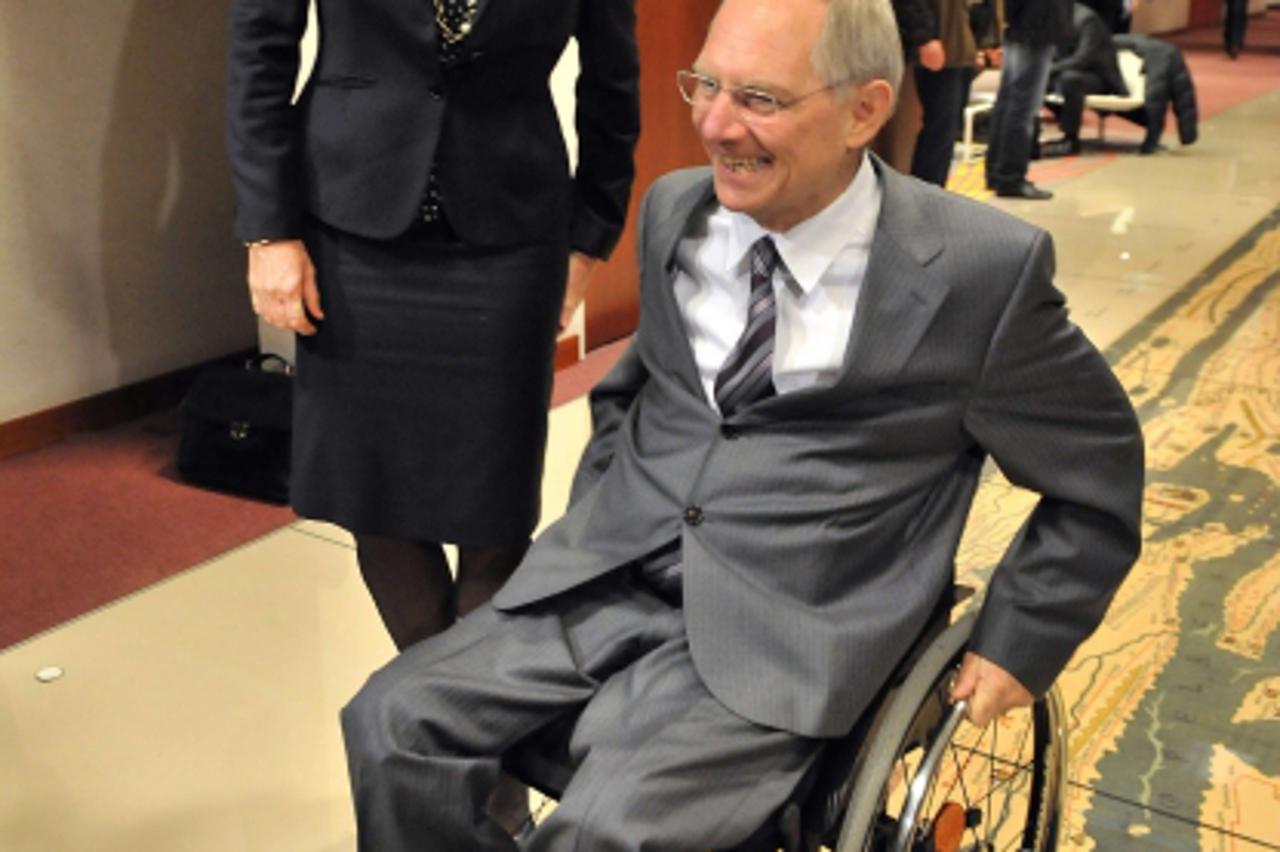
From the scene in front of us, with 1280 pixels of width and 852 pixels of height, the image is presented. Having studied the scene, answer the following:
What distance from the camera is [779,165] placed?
150cm

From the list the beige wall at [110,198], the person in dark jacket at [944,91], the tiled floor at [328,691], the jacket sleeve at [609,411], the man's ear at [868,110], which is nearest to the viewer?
the man's ear at [868,110]

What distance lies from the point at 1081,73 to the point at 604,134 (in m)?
6.99

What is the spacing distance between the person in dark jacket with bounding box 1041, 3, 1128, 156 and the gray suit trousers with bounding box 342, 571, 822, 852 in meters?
7.35

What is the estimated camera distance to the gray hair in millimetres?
1432

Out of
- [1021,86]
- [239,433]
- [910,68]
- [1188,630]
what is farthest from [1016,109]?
[239,433]

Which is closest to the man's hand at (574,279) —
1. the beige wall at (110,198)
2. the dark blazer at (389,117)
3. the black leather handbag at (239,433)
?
the dark blazer at (389,117)

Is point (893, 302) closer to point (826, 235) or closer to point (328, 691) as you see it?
point (826, 235)

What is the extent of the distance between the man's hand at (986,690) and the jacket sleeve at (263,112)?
40.0 inches

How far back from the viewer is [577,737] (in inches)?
58.4

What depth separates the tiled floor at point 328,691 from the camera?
2314 millimetres

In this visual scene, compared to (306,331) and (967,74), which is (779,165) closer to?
(306,331)

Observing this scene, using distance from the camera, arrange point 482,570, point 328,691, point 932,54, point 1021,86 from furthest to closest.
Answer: point 1021,86 → point 932,54 → point 328,691 → point 482,570

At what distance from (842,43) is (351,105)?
2.36 feet

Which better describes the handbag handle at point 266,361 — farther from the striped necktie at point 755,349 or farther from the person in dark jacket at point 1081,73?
the person in dark jacket at point 1081,73
